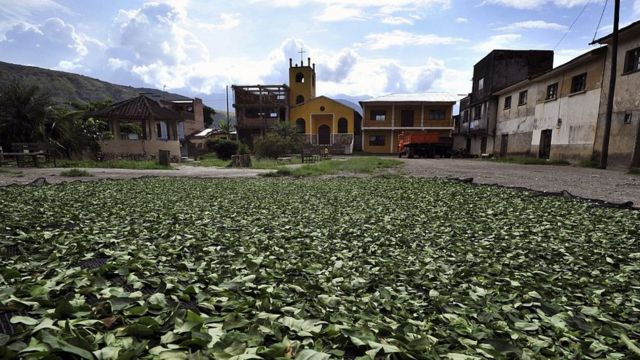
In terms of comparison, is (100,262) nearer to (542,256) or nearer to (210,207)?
(210,207)

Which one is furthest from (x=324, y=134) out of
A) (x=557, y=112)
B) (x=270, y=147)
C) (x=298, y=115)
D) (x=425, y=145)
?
(x=557, y=112)

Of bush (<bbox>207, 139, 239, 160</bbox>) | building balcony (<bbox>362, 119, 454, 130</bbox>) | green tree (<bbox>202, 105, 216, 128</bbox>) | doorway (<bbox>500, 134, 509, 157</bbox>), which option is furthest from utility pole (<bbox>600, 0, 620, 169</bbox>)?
green tree (<bbox>202, 105, 216, 128</bbox>)

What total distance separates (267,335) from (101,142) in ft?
56.6

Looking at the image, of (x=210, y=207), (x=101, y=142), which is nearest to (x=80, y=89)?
(x=101, y=142)

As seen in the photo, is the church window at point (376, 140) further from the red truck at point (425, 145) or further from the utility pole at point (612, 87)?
the utility pole at point (612, 87)

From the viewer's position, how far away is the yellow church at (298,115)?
27.9m

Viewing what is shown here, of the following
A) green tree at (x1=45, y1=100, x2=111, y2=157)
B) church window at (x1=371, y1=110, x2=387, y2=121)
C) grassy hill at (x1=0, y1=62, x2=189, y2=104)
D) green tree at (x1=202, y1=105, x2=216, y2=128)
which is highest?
grassy hill at (x1=0, y1=62, x2=189, y2=104)

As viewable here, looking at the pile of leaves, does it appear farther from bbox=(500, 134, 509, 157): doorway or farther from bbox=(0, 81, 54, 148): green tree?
bbox=(500, 134, 509, 157): doorway

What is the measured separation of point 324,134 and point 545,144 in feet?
55.0

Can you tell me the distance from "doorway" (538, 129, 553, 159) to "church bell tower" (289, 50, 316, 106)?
19.9m

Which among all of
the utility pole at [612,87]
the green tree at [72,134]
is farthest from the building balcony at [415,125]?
the green tree at [72,134]

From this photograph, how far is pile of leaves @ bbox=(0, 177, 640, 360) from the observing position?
4.30 ft

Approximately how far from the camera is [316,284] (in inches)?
79.1

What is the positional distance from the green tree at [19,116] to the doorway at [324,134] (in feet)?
61.1
